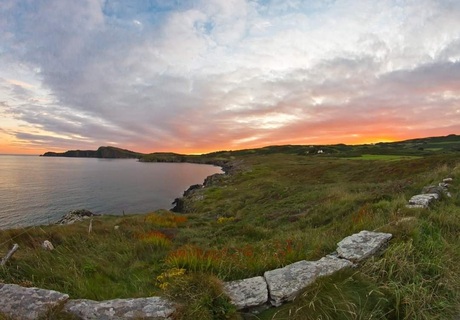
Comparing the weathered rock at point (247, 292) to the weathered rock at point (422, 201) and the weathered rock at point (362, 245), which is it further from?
the weathered rock at point (422, 201)

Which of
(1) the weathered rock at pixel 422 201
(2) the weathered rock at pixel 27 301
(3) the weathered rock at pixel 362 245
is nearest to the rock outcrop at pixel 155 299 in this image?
(2) the weathered rock at pixel 27 301

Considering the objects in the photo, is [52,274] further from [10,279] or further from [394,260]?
[394,260]

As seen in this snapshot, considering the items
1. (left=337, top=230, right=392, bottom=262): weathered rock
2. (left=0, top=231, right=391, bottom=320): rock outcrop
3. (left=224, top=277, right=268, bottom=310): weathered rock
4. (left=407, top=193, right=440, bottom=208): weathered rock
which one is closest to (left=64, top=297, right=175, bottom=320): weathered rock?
(left=0, top=231, right=391, bottom=320): rock outcrop

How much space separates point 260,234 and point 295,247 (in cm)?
555

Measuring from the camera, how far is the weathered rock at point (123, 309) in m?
4.20

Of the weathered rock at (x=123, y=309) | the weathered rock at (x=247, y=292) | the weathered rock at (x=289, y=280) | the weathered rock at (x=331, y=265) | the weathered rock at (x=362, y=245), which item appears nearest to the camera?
the weathered rock at (x=123, y=309)

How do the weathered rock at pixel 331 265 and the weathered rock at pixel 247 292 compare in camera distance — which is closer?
the weathered rock at pixel 247 292

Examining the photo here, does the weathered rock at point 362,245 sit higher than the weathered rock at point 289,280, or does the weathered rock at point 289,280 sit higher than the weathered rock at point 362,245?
the weathered rock at point 362,245

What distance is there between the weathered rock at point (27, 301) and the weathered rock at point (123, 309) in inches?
11.1

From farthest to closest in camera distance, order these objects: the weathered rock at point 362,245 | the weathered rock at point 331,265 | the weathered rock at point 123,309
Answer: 1. the weathered rock at point 362,245
2. the weathered rock at point 331,265
3. the weathered rock at point 123,309

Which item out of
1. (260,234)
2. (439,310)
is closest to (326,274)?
(439,310)

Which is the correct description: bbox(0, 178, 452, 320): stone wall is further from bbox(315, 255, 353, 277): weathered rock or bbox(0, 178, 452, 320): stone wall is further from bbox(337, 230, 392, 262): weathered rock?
bbox(337, 230, 392, 262): weathered rock

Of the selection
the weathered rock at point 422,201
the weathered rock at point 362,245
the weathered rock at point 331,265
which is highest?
the weathered rock at point 422,201

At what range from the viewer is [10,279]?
18.9ft
